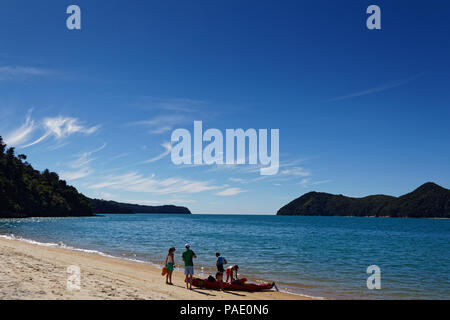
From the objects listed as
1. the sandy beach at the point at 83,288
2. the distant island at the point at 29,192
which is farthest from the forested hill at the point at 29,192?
the sandy beach at the point at 83,288

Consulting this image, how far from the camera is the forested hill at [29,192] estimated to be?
124938 millimetres

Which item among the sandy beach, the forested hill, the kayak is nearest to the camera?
the sandy beach

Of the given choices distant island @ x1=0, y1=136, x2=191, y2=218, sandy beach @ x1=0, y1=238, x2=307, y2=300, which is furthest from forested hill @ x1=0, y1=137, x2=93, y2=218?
sandy beach @ x1=0, y1=238, x2=307, y2=300

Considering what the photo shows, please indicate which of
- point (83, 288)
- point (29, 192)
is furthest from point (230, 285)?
point (29, 192)

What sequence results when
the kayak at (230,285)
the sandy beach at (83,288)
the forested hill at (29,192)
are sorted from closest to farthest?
the sandy beach at (83,288), the kayak at (230,285), the forested hill at (29,192)

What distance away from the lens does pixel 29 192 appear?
148000 millimetres

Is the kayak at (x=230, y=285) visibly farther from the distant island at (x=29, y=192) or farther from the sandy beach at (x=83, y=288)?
the distant island at (x=29, y=192)

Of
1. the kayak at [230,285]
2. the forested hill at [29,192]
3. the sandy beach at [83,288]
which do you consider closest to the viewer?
the sandy beach at [83,288]

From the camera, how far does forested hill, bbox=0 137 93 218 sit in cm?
12494

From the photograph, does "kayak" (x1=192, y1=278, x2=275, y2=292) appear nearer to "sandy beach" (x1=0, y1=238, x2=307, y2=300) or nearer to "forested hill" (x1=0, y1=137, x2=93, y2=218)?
"sandy beach" (x1=0, y1=238, x2=307, y2=300)

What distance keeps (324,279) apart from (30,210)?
157 metres
